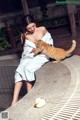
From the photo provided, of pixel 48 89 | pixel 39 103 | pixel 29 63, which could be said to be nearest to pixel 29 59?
pixel 29 63

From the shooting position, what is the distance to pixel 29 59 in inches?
184

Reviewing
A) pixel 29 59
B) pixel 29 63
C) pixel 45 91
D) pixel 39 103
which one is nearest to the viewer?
pixel 39 103

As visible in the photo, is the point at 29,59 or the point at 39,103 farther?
the point at 29,59

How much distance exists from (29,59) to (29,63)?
0.14 meters

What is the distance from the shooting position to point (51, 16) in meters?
9.51

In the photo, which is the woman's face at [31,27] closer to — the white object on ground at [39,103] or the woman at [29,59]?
the woman at [29,59]

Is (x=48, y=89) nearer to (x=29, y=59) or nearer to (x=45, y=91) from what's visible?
(x=45, y=91)

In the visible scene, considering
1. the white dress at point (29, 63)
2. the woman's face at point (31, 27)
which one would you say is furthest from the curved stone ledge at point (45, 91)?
the woman's face at point (31, 27)

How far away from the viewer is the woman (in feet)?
14.4

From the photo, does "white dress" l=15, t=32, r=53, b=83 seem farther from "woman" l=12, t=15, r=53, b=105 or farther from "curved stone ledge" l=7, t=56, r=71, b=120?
"curved stone ledge" l=7, t=56, r=71, b=120

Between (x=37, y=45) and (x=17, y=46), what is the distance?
11.6ft

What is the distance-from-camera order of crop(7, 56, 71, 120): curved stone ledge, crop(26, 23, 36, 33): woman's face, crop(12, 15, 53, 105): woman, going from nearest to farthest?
1. crop(7, 56, 71, 120): curved stone ledge
2. crop(12, 15, 53, 105): woman
3. crop(26, 23, 36, 33): woman's face

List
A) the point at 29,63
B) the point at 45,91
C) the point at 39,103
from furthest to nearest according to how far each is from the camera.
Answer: the point at 29,63 < the point at 45,91 < the point at 39,103

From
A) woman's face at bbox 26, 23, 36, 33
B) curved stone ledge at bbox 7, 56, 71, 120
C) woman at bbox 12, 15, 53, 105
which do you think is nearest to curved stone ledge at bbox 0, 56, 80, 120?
curved stone ledge at bbox 7, 56, 71, 120
